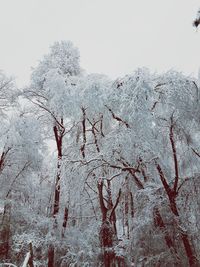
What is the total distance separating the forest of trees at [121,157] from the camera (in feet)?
25.2

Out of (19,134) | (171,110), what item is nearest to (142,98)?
(171,110)

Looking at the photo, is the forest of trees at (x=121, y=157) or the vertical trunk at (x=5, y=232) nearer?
the forest of trees at (x=121, y=157)

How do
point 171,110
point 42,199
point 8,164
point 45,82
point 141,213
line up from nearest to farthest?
point 171,110 → point 141,213 → point 45,82 → point 8,164 → point 42,199

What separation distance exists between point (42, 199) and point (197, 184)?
1013cm

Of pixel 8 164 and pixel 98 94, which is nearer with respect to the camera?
pixel 98 94

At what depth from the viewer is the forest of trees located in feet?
25.2

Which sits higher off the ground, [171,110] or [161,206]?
[171,110]

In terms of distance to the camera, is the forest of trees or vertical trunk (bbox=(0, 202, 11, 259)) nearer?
the forest of trees

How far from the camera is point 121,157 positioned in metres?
8.38

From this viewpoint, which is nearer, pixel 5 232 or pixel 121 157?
pixel 121 157

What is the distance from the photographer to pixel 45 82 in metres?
11.6

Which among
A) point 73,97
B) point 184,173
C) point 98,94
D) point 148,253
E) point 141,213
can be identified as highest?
point 73,97

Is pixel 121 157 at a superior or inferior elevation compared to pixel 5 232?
superior

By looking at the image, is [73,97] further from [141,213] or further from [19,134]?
[141,213]
